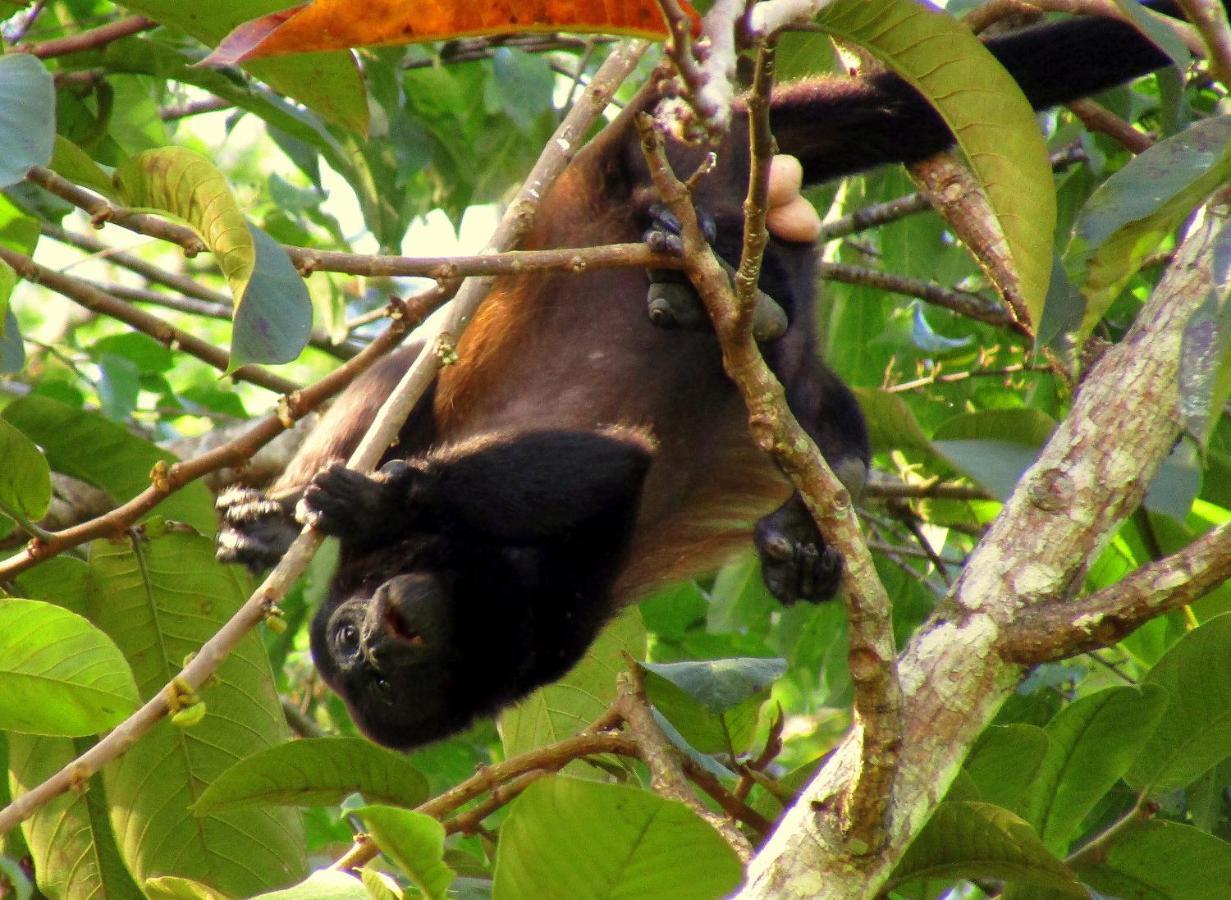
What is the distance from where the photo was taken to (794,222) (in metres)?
3.01

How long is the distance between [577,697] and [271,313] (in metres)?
1.39

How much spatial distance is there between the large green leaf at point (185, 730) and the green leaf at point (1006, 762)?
111 cm

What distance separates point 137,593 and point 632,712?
929mm

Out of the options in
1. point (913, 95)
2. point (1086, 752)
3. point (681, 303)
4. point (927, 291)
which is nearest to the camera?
Result: point (1086, 752)

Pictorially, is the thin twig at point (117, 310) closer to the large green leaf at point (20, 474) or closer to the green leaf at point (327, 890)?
the large green leaf at point (20, 474)

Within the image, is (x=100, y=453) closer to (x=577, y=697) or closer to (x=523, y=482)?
(x=523, y=482)

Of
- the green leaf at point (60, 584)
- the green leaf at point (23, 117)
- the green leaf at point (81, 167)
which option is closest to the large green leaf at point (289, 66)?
the green leaf at point (81, 167)

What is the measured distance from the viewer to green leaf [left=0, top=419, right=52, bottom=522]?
2.08 m

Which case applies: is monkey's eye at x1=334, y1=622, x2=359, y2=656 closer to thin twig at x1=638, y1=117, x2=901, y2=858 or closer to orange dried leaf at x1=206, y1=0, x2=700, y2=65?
thin twig at x1=638, y1=117, x2=901, y2=858

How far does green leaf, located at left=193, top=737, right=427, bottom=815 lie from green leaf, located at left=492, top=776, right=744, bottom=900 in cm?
62

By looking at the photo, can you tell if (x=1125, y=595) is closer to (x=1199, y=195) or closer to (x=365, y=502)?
(x=1199, y=195)

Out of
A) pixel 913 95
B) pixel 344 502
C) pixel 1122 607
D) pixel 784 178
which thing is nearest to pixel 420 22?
pixel 1122 607

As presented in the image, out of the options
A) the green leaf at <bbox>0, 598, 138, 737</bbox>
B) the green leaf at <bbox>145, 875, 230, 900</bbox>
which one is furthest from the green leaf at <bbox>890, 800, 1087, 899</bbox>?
the green leaf at <bbox>0, 598, 138, 737</bbox>

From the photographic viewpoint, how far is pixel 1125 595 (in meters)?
1.67
